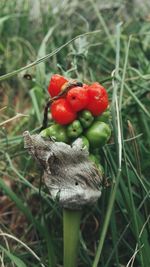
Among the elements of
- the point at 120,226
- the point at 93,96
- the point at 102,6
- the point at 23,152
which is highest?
the point at 102,6

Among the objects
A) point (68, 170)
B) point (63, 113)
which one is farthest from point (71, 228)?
point (63, 113)

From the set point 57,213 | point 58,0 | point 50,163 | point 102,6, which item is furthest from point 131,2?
point 50,163

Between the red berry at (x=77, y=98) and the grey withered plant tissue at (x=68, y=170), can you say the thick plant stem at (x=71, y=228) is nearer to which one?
the grey withered plant tissue at (x=68, y=170)

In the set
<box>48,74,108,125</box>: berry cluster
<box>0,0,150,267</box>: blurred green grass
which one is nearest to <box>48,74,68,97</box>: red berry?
<box>48,74,108,125</box>: berry cluster

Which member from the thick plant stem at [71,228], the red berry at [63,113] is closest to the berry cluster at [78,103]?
the red berry at [63,113]

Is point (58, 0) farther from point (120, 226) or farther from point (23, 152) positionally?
point (120, 226)
